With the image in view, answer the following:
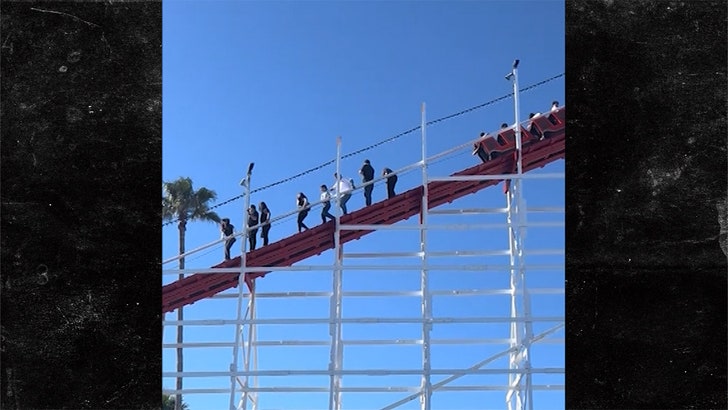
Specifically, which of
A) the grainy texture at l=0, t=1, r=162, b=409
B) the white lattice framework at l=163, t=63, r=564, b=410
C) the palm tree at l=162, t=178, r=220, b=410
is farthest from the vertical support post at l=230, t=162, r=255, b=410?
the palm tree at l=162, t=178, r=220, b=410

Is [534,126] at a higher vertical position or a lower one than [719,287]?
higher

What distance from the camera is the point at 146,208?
3.20m

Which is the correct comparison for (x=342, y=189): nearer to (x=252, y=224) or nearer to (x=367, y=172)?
(x=367, y=172)

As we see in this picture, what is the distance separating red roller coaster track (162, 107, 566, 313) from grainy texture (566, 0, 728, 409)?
891 cm

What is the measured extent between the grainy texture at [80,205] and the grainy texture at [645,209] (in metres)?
1.41

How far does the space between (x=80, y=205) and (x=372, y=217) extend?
9.05 metres

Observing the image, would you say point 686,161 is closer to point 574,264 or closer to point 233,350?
point 574,264

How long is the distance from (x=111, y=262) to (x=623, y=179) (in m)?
1.72

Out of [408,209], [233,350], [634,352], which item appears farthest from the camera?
[408,209]

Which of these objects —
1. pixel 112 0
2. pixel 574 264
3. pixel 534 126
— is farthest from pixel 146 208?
pixel 534 126

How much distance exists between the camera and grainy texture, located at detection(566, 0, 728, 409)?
3105 millimetres

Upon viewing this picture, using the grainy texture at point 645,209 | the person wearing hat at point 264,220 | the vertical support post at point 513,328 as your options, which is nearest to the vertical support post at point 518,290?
the vertical support post at point 513,328

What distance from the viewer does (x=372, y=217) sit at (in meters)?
12.2

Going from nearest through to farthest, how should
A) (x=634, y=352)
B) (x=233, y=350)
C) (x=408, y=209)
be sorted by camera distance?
(x=634, y=352) < (x=233, y=350) < (x=408, y=209)
